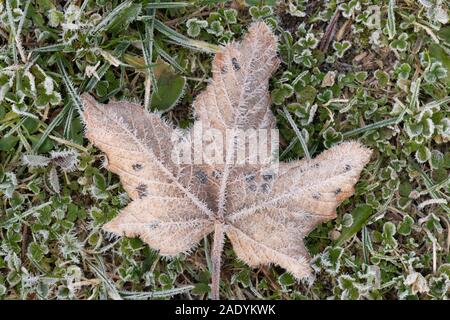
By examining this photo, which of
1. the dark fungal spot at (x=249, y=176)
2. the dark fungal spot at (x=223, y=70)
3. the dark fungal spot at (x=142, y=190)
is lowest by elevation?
the dark fungal spot at (x=142, y=190)

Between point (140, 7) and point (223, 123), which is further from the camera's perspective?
point (140, 7)

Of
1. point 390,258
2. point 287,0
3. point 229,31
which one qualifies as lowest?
point 390,258

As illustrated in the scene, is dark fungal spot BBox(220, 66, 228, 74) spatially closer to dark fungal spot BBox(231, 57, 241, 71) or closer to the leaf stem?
dark fungal spot BBox(231, 57, 241, 71)

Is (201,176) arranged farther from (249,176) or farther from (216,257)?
(216,257)

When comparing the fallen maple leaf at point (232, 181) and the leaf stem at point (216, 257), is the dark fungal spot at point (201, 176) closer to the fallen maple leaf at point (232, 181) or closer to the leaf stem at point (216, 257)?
the fallen maple leaf at point (232, 181)

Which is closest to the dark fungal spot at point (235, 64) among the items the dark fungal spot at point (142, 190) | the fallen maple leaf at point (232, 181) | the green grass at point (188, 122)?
the fallen maple leaf at point (232, 181)
